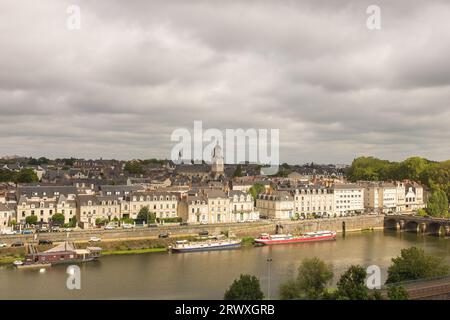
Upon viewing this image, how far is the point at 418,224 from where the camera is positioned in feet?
163

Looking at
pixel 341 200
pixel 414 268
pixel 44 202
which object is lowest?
pixel 414 268

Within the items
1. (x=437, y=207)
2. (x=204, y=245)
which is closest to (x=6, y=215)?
(x=204, y=245)

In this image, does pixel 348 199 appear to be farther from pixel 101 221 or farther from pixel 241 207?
pixel 101 221

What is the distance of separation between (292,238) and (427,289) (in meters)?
22.2

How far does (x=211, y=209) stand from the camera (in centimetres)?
4512

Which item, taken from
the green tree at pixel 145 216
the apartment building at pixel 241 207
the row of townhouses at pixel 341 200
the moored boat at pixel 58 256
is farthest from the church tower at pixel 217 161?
the moored boat at pixel 58 256

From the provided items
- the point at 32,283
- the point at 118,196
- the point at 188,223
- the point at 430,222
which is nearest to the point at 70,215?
the point at 118,196

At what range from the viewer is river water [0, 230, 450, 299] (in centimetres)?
2394

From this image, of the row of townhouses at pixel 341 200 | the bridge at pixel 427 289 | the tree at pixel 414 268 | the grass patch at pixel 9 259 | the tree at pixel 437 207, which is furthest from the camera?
the tree at pixel 437 207

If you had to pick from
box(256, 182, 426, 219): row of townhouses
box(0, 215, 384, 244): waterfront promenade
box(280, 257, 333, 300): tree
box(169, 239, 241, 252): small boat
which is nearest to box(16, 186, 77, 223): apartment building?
box(0, 215, 384, 244): waterfront promenade

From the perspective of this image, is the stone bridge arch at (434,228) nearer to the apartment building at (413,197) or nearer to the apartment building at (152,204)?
the apartment building at (413,197)

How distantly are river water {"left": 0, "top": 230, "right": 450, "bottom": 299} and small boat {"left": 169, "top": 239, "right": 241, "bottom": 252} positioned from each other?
0.76 meters

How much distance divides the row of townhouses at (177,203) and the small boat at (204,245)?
6.74m

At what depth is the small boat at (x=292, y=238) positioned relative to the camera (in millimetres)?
40281
